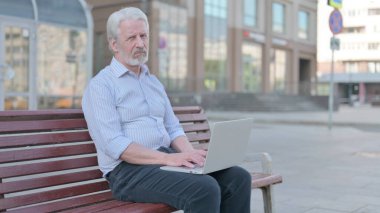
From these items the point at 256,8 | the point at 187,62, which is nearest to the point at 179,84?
the point at 187,62

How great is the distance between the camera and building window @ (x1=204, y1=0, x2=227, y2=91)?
40812mm

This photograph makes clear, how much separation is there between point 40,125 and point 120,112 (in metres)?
0.46

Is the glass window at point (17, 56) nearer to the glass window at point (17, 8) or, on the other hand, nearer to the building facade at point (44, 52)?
the building facade at point (44, 52)

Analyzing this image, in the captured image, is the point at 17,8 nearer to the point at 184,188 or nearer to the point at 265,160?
the point at 265,160

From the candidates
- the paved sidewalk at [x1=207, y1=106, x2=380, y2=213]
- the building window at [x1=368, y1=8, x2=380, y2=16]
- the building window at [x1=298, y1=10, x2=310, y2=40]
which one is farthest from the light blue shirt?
the building window at [x1=298, y1=10, x2=310, y2=40]

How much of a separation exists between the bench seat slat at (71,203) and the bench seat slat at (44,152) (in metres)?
0.27

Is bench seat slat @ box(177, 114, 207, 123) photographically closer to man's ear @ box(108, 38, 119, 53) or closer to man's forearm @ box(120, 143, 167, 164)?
man's ear @ box(108, 38, 119, 53)

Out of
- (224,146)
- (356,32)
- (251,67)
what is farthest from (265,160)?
(251,67)

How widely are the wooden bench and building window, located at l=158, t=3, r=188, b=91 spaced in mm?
31766

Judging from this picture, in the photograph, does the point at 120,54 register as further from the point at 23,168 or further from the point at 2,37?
the point at 2,37

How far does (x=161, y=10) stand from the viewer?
3625 centimetres

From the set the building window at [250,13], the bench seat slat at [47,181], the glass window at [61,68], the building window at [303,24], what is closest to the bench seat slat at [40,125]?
the bench seat slat at [47,181]

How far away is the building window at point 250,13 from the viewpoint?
45.4 meters

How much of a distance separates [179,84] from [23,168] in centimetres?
3458
